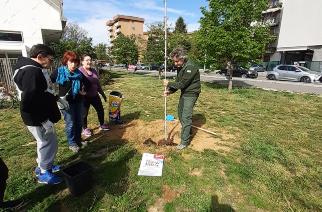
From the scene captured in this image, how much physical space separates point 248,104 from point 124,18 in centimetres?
8708

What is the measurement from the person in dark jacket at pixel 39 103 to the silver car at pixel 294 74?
74.9ft

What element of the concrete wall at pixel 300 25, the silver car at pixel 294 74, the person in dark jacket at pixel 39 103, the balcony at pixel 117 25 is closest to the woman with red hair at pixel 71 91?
the person in dark jacket at pixel 39 103

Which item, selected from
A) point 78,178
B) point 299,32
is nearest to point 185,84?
point 78,178

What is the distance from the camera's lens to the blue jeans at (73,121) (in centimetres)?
468

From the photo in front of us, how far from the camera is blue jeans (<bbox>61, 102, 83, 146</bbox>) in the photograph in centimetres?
468

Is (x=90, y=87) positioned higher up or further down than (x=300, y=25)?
further down

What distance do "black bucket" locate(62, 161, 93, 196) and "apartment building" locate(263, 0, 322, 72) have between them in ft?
115

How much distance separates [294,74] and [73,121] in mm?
22456

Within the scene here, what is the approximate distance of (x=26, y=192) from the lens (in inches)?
143

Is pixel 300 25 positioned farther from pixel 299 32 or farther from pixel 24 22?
pixel 24 22

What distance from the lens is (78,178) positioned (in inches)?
134

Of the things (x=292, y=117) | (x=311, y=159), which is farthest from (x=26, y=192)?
(x=292, y=117)

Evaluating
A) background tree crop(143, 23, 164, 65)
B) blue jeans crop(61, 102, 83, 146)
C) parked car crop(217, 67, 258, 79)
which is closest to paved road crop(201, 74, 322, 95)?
background tree crop(143, 23, 164, 65)

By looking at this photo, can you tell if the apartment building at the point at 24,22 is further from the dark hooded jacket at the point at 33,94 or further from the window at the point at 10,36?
the dark hooded jacket at the point at 33,94
